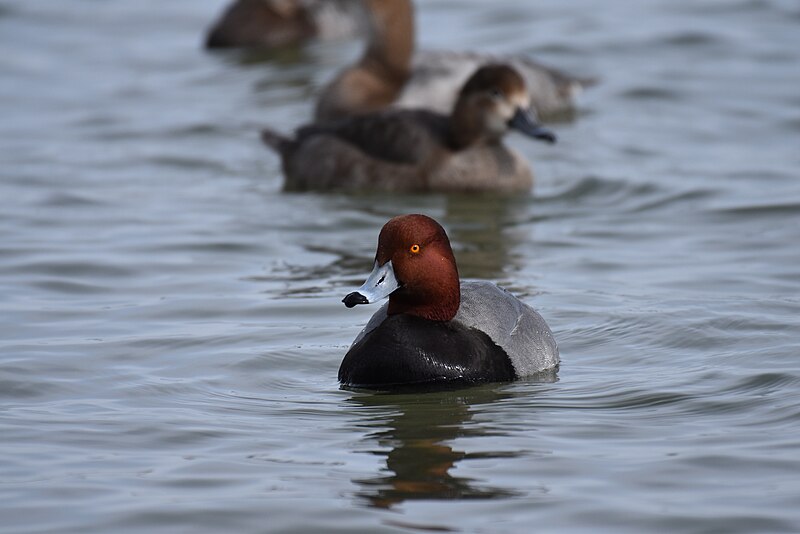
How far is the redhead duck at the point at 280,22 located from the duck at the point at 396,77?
3193 mm

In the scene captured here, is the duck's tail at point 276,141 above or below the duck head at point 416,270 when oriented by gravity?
below

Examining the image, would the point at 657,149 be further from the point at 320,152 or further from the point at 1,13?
the point at 1,13

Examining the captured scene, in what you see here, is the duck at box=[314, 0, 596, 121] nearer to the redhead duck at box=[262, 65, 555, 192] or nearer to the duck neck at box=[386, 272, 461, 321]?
the redhead duck at box=[262, 65, 555, 192]

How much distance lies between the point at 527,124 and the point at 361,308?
12.3 ft

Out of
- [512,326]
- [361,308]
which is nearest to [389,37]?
[361,308]

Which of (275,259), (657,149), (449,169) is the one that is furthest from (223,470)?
(657,149)

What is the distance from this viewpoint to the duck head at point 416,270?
7.16m

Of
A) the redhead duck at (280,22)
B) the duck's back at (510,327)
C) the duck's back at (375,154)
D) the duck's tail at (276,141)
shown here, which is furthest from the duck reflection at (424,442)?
the redhead duck at (280,22)

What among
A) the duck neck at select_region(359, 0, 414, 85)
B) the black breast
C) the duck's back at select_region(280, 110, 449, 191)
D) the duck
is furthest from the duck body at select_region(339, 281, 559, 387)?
the duck neck at select_region(359, 0, 414, 85)

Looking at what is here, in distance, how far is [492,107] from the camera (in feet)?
40.8

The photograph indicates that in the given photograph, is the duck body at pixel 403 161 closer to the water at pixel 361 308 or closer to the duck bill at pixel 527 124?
the water at pixel 361 308

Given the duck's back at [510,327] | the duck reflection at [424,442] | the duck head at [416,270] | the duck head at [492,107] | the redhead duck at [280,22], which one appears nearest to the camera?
the duck reflection at [424,442]

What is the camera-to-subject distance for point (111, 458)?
6227mm

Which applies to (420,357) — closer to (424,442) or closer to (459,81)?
(424,442)
